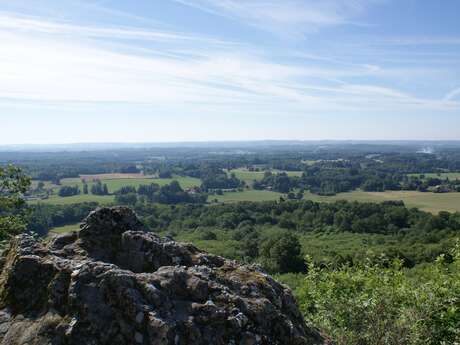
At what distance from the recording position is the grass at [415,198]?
117m

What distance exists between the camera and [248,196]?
154m

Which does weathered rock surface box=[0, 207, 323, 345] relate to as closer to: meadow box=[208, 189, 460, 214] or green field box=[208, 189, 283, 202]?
meadow box=[208, 189, 460, 214]

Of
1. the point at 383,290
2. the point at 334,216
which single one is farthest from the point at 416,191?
the point at 383,290

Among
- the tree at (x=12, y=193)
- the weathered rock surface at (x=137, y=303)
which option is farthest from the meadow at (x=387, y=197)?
the weathered rock surface at (x=137, y=303)

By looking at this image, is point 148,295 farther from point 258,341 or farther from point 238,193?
point 238,193

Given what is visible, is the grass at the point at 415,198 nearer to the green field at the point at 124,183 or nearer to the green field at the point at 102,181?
the green field at the point at 124,183

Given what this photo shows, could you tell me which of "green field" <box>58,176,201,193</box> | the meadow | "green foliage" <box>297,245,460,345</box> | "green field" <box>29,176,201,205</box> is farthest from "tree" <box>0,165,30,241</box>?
"green field" <box>58,176,201,193</box>

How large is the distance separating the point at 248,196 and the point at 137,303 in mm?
147705

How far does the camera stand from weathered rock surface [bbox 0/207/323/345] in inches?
241

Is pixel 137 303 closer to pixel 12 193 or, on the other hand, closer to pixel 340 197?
pixel 12 193

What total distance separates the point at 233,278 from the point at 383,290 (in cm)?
537

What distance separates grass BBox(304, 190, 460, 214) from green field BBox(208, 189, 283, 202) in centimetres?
1392

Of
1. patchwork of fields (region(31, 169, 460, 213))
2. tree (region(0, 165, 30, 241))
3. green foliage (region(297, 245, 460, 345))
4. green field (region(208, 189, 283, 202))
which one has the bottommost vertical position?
green field (region(208, 189, 283, 202))

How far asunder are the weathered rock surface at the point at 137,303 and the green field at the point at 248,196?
134991 mm
